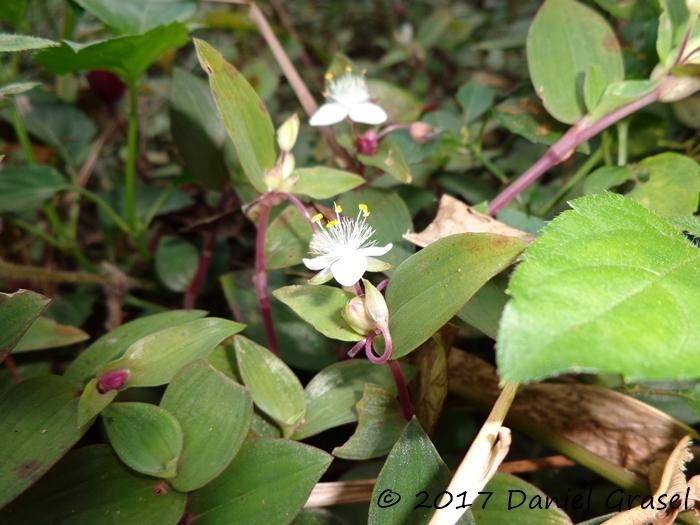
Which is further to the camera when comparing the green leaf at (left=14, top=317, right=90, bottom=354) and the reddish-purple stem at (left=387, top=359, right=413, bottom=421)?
the green leaf at (left=14, top=317, right=90, bottom=354)

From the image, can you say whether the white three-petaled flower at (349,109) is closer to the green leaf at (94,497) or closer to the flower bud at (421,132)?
the flower bud at (421,132)

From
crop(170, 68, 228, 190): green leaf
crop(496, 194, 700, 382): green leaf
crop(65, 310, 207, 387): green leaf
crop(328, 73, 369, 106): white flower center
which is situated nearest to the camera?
crop(496, 194, 700, 382): green leaf

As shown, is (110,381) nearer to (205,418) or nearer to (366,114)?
(205,418)

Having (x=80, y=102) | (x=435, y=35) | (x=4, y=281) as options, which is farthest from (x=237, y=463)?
(x=435, y=35)

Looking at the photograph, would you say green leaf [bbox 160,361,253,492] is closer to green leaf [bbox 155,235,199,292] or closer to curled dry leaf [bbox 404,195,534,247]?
curled dry leaf [bbox 404,195,534,247]

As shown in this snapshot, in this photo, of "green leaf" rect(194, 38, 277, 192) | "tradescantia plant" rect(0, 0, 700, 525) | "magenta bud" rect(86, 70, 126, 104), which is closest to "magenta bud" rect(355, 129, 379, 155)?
"tradescantia plant" rect(0, 0, 700, 525)
